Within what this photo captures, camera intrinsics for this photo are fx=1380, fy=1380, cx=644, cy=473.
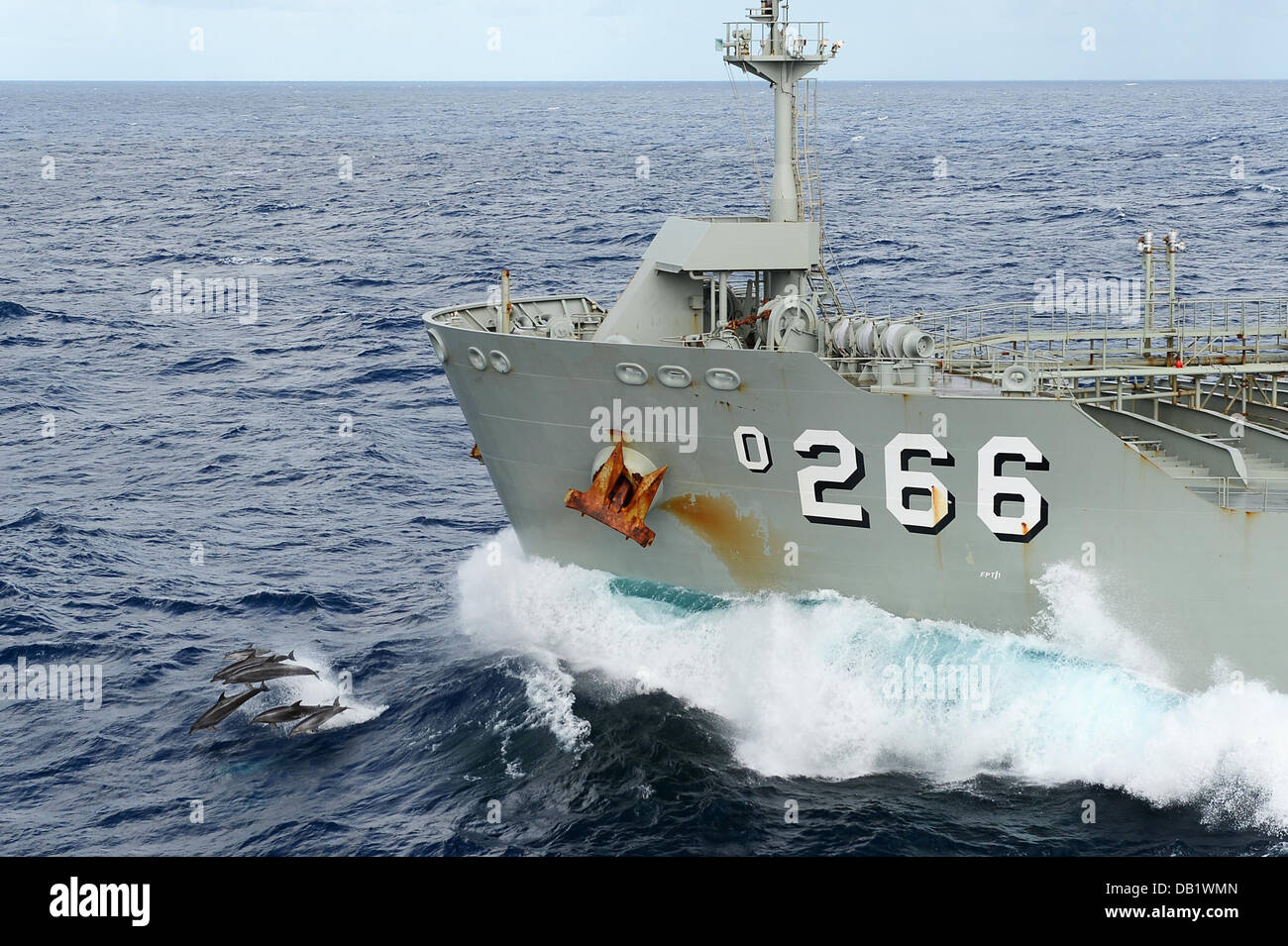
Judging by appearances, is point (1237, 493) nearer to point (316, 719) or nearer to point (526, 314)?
point (526, 314)

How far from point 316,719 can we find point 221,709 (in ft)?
6.08

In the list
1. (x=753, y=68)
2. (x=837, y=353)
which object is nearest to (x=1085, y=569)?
(x=837, y=353)

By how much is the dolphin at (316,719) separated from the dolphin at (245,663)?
210cm

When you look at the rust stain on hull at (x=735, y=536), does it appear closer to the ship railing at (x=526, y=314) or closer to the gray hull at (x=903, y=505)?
the gray hull at (x=903, y=505)

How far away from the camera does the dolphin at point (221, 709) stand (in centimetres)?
2450

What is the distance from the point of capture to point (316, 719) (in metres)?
24.4

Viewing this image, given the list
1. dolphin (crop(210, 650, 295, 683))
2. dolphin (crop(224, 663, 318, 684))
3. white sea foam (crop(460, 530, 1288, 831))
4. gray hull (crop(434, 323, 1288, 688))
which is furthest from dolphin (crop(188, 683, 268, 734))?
gray hull (crop(434, 323, 1288, 688))

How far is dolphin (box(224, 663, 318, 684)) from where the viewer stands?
25.3 metres

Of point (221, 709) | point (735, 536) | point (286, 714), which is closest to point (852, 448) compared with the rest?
point (735, 536)

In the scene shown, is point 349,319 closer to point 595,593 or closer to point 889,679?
point 595,593

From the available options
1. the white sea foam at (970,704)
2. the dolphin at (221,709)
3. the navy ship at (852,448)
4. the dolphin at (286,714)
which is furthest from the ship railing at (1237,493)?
the dolphin at (221,709)

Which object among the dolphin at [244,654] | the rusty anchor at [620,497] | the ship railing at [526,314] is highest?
the ship railing at [526,314]

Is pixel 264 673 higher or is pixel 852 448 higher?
pixel 852 448
